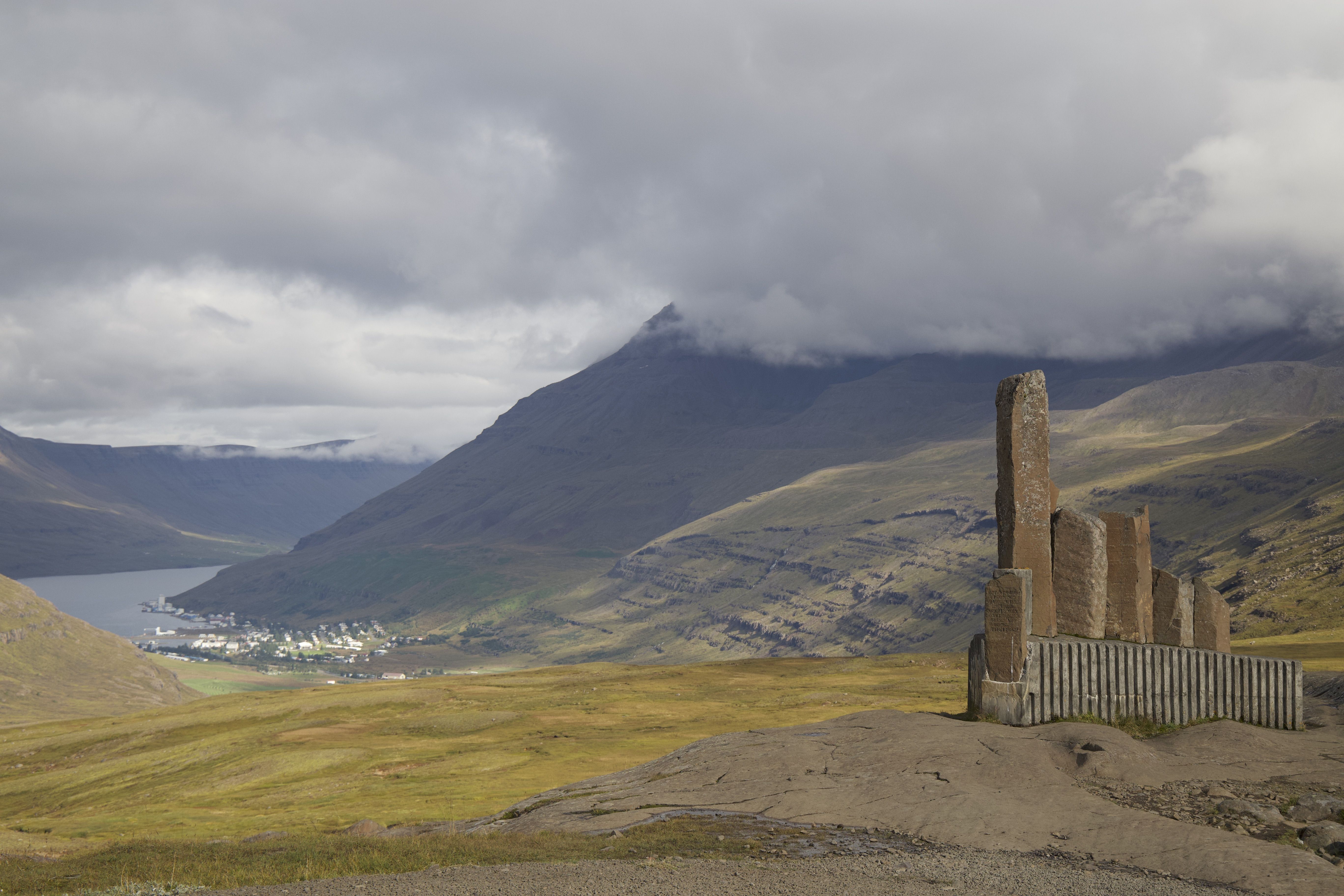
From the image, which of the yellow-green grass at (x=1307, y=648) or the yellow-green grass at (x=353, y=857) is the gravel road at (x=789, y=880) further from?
the yellow-green grass at (x=1307, y=648)

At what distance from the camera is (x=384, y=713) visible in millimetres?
88000

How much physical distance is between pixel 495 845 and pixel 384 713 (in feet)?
228

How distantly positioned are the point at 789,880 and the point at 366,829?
22.0 metres

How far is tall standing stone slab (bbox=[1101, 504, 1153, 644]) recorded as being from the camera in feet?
110

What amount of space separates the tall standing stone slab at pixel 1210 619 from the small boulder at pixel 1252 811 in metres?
15.1

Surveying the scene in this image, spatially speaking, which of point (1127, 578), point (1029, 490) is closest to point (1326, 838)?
point (1029, 490)

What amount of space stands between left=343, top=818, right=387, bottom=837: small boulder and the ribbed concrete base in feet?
72.2

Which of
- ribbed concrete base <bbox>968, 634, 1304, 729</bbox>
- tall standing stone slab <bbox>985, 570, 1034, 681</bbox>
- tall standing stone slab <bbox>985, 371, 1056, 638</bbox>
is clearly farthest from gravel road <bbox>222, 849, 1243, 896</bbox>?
tall standing stone slab <bbox>985, 371, 1056, 638</bbox>

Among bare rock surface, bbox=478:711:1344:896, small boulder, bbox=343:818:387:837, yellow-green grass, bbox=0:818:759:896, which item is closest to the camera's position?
bare rock surface, bbox=478:711:1344:896

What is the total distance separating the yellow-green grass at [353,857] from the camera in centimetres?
2161

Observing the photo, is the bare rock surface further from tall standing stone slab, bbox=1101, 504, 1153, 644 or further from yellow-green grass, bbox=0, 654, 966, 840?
yellow-green grass, bbox=0, 654, 966, 840

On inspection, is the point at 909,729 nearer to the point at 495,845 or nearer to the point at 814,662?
the point at 495,845

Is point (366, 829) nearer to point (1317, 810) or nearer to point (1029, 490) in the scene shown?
point (1029, 490)

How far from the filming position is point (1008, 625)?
30.1m
